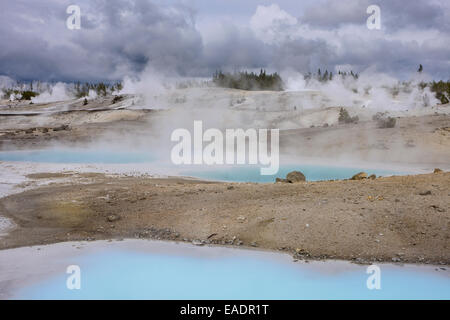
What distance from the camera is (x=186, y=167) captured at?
16.9 metres

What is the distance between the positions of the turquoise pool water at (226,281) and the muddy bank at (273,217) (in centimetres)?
51

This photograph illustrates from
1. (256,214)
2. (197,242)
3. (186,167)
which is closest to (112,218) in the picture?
(197,242)

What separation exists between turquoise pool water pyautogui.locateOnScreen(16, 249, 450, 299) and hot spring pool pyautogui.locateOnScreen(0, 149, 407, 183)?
8.16m

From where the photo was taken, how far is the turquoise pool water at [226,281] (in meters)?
5.51

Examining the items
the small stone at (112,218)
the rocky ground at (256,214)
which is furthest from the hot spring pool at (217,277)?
the small stone at (112,218)

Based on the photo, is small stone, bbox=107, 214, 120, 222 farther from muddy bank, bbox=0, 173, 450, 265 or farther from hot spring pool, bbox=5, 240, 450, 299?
hot spring pool, bbox=5, 240, 450, 299

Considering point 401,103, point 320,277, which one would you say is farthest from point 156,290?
point 401,103

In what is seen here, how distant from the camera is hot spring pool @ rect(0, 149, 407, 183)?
1532 cm

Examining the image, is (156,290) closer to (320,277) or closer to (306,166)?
(320,277)

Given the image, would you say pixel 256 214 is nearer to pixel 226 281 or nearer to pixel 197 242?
pixel 197 242

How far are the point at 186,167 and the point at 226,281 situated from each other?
1115 cm

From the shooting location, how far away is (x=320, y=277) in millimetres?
5879

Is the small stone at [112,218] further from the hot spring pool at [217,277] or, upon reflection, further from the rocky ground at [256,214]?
the hot spring pool at [217,277]

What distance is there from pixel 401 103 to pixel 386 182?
35.4 meters
